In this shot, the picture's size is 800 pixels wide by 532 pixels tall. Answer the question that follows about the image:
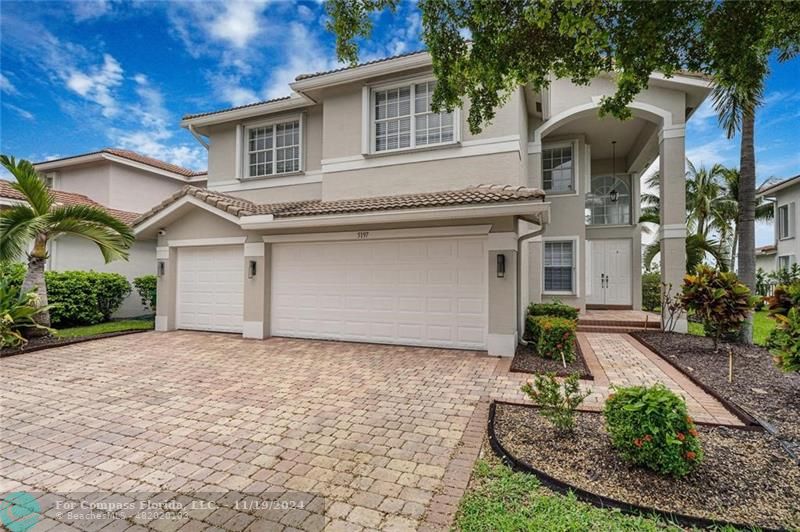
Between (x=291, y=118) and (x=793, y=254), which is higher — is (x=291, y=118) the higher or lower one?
the higher one

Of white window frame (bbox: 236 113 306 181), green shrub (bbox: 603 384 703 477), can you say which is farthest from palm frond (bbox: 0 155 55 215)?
green shrub (bbox: 603 384 703 477)

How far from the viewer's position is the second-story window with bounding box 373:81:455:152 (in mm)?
10313

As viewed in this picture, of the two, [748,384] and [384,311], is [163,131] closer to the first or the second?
[384,311]

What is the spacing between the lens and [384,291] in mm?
9711

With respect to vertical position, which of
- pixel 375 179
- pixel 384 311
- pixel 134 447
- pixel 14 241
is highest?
pixel 375 179

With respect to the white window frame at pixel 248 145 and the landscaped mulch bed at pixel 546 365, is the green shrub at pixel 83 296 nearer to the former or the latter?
the white window frame at pixel 248 145

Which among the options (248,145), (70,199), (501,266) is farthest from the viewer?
(70,199)

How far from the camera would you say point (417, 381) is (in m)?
6.57

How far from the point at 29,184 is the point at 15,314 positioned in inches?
127

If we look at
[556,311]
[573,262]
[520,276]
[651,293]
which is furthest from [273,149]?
[651,293]

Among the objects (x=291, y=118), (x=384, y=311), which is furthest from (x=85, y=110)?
(x=384, y=311)

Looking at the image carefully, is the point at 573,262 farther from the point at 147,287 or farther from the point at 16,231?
the point at 16,231

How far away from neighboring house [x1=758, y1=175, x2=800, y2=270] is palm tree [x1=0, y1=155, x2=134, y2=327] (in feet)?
94.0

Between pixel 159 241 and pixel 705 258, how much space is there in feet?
69.4
